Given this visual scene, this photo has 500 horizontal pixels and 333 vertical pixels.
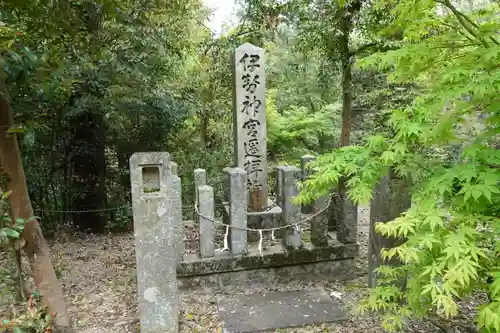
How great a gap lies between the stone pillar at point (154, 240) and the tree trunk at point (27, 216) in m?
0.69

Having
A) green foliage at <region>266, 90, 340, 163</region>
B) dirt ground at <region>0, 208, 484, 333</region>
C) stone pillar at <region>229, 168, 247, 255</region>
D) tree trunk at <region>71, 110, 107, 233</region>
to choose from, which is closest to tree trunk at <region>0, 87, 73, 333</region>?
dirt ground at <region>0, 208, 484, 333</region>

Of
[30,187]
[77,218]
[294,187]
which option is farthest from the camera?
[77,218]

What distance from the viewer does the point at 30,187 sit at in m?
6.16

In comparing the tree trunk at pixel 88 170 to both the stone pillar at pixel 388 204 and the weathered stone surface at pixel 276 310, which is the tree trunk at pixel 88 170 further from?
the stone pillar at pixel 388 204

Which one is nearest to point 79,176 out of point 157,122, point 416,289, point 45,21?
point 157,122

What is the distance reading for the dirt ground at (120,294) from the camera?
142 inches

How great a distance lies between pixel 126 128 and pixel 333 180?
17.8 feet

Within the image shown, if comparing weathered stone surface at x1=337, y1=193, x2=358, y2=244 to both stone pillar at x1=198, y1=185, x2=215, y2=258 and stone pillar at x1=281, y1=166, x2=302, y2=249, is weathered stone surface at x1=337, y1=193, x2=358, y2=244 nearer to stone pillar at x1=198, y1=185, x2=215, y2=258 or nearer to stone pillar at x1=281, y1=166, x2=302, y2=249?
stone pillar at x1=281, y1=166, x2=302, y2=249

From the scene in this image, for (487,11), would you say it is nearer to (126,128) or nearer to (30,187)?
(126,128)

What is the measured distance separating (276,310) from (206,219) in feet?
4.20

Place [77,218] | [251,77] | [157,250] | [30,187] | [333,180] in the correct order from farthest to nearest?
[77,218]
[30,187]
[251,77]
[157,250]
[333,180]

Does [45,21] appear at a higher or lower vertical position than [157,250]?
higher

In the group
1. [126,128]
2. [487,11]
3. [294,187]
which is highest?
[487,11]

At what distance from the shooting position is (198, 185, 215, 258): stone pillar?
13.7 ft
